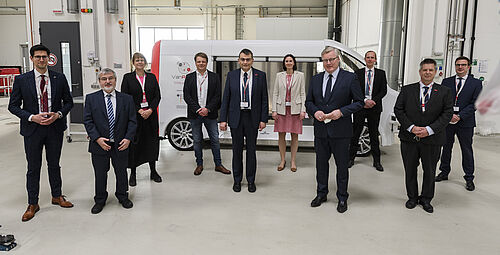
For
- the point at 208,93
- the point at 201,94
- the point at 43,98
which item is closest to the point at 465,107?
the point at 208,93

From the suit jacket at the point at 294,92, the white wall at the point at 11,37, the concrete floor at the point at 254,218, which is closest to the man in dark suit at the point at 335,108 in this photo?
the concrete floor at the point at 254,218

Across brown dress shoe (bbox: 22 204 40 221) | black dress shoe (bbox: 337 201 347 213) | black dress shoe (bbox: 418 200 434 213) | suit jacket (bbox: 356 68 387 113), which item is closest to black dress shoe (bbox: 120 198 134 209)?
brown dress shoe (bbox: 22 204 40 221)

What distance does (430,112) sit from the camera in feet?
11.5

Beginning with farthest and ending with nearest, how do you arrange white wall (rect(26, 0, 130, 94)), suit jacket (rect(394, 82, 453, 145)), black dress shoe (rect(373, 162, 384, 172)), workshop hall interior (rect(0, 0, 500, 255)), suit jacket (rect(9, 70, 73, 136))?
white wall (rect(26, 0, 130, 94))
black dress shoe (rect(373, 162, 384, 172))
suit jacket (rect(394, 82, 453, 145))
suit jacket (rect(9, 70, 73, 136))
workshop hall interior (rect(0, 0, 500, 255))

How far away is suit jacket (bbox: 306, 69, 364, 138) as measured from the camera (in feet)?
11.3

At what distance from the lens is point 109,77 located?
11.2 ft

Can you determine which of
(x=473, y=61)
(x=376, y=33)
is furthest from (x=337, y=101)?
(x=376, y=33)

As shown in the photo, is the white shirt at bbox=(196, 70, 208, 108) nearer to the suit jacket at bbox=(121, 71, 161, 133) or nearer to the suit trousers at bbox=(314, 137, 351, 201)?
the suit jacket at bbox=(121, 71, 161, 133)

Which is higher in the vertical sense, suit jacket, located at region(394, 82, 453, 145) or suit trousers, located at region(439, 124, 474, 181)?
suit jacket, located at region(394, 82, 453, 145)

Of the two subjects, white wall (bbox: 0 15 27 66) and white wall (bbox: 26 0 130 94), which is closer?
white wall (bbox: 26 0 130 94)

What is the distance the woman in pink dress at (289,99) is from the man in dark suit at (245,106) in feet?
2.99

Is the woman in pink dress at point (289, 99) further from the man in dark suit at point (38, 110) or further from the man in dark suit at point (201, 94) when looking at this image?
the man in dark suit at point (38, 110)

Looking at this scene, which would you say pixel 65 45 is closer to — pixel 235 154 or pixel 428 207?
pixel 235 154

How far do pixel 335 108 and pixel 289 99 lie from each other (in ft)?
5.50
